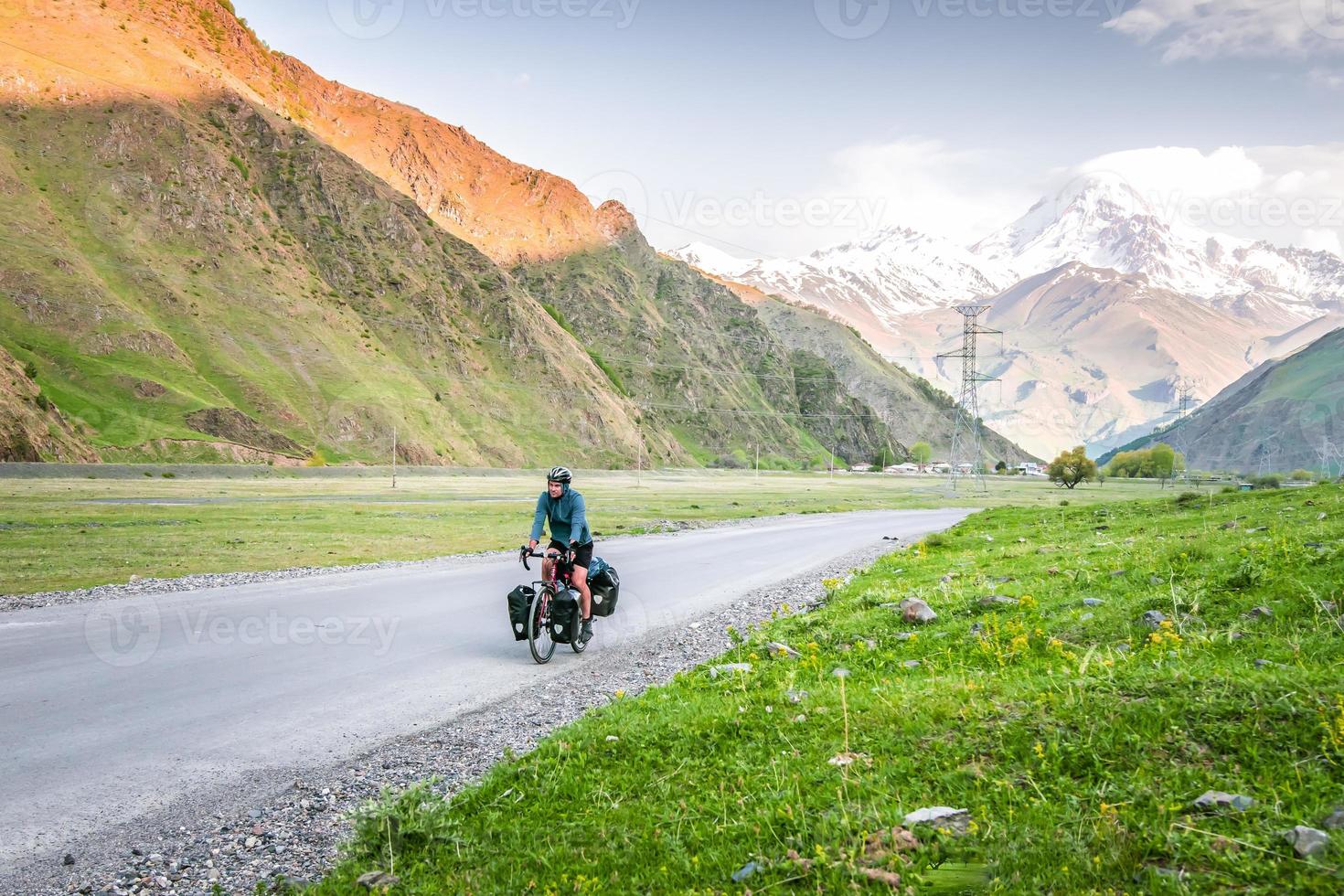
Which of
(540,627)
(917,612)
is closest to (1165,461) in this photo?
(917,612)

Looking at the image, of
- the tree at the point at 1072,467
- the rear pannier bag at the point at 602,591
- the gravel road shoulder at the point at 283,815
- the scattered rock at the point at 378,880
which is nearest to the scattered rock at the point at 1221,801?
the scattered rock at the point at 378,880

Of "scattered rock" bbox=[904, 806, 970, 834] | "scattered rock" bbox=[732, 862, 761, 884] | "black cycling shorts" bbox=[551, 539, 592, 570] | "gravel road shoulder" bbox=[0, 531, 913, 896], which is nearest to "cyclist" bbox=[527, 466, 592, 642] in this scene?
"black cycling shorts" bbox=[551, 539, 592, 570]

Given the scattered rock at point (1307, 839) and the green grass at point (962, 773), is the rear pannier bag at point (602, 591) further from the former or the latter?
the scattered rock at point (1307, 839)

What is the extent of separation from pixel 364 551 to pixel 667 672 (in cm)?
1781

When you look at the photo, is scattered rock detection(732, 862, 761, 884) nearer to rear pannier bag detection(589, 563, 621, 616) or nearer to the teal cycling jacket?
the teal cycling jacket

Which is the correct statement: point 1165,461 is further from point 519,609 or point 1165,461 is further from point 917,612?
point 519,609

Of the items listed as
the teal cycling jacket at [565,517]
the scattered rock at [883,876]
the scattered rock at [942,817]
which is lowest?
the scattered rock at [883,876]

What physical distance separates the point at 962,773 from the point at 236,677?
8.92 meters

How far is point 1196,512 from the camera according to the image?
23.6 m

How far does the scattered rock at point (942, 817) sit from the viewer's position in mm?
4641

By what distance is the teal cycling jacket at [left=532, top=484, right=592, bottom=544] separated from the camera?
1192 cm

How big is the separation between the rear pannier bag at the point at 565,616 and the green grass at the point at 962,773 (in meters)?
2.92

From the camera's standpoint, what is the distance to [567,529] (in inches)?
476

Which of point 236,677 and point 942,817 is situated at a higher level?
point 942,817
